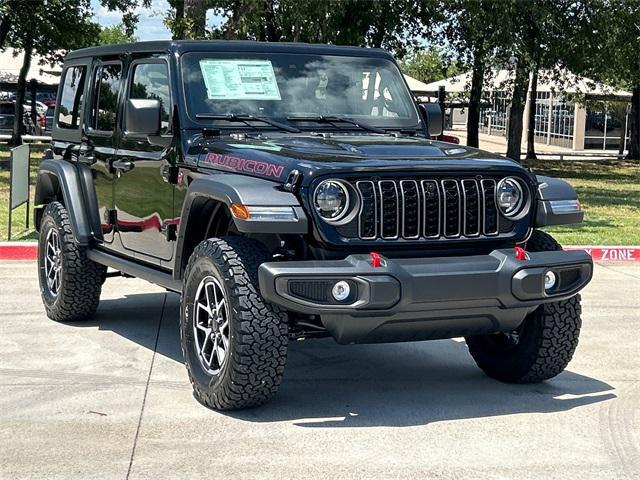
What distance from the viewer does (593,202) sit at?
19938 millimetres

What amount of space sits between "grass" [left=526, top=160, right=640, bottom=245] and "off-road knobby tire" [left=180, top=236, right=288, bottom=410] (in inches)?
300

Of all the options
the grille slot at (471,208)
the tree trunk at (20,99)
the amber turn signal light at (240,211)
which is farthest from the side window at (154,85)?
the tree trunk at (20,99)

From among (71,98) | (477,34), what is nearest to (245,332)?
(71,98)

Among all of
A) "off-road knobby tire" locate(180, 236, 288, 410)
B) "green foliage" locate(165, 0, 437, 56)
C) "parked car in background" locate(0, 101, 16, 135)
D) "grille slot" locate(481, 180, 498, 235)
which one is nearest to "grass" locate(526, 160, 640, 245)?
"green foliage" locate(165, 0, 437, 56)

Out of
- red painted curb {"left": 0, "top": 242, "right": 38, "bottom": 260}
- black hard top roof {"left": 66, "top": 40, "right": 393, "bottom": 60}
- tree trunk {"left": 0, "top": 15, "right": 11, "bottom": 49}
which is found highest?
tree trunk {"left": 0, "top": 15, "right": 11, "bottom": 49}

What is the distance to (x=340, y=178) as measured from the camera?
5.60m

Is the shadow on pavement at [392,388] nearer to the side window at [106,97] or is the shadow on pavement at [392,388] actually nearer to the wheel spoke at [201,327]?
the wheel spoke at [201,327]

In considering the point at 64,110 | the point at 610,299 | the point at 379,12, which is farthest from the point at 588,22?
the point at 64,110

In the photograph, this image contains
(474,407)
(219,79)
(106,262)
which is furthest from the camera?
(106,262)

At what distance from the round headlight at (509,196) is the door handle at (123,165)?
2473 mm

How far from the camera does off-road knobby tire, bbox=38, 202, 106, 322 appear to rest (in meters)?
7.92

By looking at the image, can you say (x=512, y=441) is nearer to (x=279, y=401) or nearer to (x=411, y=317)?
(x=411, y=317)

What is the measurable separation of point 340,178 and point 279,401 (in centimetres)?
130

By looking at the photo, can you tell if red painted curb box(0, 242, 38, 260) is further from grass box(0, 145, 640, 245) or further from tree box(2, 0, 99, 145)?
tree box(2, 0, 99, 145)
